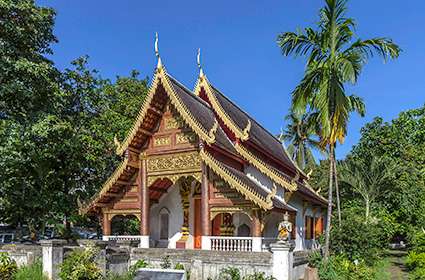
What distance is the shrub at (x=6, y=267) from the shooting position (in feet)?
38.9

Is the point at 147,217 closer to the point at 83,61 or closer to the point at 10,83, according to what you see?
the point at 10,83

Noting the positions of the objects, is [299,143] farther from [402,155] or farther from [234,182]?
[234,182]

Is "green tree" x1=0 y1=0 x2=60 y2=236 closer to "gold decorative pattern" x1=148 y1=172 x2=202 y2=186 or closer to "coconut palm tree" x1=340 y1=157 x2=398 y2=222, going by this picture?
"gold decorative pattern" x1=148 y1=172 x2=202 y2=186

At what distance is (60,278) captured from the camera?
39.2ft

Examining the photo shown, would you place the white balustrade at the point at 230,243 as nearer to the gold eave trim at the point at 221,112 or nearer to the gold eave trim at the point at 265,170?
the gold eave trim at the point at 265,170

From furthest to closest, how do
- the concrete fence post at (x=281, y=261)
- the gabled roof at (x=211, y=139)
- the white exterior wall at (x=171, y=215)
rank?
the white exterior wall at (x=171, y=215) → the gabled roof at (x=211, y=139) → the concrete fence post at (x=281, y=261)

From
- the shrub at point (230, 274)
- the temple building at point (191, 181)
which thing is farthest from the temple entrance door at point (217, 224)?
the shrub at point (230, 274)

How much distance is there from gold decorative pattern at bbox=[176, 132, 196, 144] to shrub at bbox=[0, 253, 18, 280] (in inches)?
292

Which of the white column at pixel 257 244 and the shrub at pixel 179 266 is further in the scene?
the white column at pixel 257 244

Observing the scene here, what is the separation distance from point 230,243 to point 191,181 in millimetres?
3772

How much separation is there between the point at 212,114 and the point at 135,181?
462cm

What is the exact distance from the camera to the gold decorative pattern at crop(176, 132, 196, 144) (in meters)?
16.9

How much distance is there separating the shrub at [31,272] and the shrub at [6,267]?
0.15 m

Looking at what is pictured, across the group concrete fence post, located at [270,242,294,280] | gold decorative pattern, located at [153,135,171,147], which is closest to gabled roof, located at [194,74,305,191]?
gold decorative pattern, located at [153,135,171,147]
